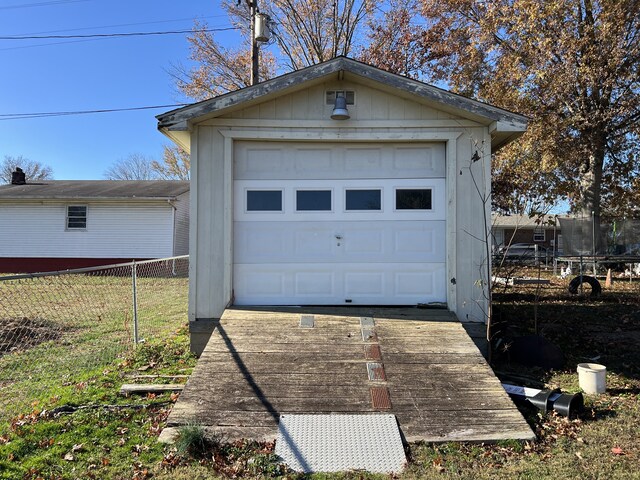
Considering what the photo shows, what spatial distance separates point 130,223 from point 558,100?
17053 mm

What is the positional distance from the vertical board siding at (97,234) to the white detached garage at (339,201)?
13.6 metres

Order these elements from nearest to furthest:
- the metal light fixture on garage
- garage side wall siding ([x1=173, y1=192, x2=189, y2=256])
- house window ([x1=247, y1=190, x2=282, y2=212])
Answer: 1. the metal light fixture on garage
2. house window ([x1=247, y1=190, x2=282, y2=212])
3. garage side wall siding ([x1=173, y1=192, x2=189, y2=256])

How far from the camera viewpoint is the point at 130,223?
64.6ft

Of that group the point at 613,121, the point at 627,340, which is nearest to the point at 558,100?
the point at 613,121

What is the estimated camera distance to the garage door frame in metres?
6.65

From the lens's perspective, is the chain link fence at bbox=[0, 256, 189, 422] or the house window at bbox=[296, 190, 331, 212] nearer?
the chain link fence at bbox=[0, 256, 189, 422]

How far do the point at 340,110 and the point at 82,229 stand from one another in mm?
16709

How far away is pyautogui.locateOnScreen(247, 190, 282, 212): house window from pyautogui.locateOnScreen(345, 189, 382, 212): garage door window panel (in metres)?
1.01

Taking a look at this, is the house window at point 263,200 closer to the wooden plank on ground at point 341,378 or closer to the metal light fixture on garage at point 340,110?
the metal light fixture on garage at point 340,110

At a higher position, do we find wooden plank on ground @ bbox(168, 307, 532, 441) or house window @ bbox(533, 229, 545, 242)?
house window @ bbox(533, 229, 545, 242)

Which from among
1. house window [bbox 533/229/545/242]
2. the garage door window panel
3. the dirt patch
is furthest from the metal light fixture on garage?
house window [bbox 533/229/545/242]

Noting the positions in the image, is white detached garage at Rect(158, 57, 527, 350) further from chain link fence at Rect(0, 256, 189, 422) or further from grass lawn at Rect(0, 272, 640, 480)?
chain link fence at Rect(0, 256, 189, 422)

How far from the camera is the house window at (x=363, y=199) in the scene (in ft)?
22.6

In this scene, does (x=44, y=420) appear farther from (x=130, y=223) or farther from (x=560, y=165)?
(x=560, y=165)
